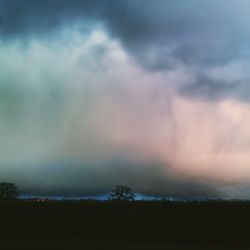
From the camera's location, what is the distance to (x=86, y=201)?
4138 cm

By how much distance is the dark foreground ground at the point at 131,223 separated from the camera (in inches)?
1544

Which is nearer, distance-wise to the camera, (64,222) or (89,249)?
(89,249)

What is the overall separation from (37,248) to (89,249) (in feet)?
9.60

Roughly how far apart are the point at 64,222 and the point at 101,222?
8.64ft

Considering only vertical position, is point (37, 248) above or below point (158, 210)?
below

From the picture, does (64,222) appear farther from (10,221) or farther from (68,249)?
(68,249)

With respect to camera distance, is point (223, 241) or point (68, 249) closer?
point (68, 249)

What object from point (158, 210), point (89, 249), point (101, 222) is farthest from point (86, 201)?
point (89, 249)

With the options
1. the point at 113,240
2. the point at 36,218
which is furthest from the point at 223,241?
the point at 36,218

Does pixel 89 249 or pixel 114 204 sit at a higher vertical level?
pixel 114 204

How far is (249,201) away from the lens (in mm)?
39531

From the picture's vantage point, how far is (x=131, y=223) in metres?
40.4

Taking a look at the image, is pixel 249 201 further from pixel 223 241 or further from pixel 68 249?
pixel 68 249

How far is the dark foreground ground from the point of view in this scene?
1544 inches
